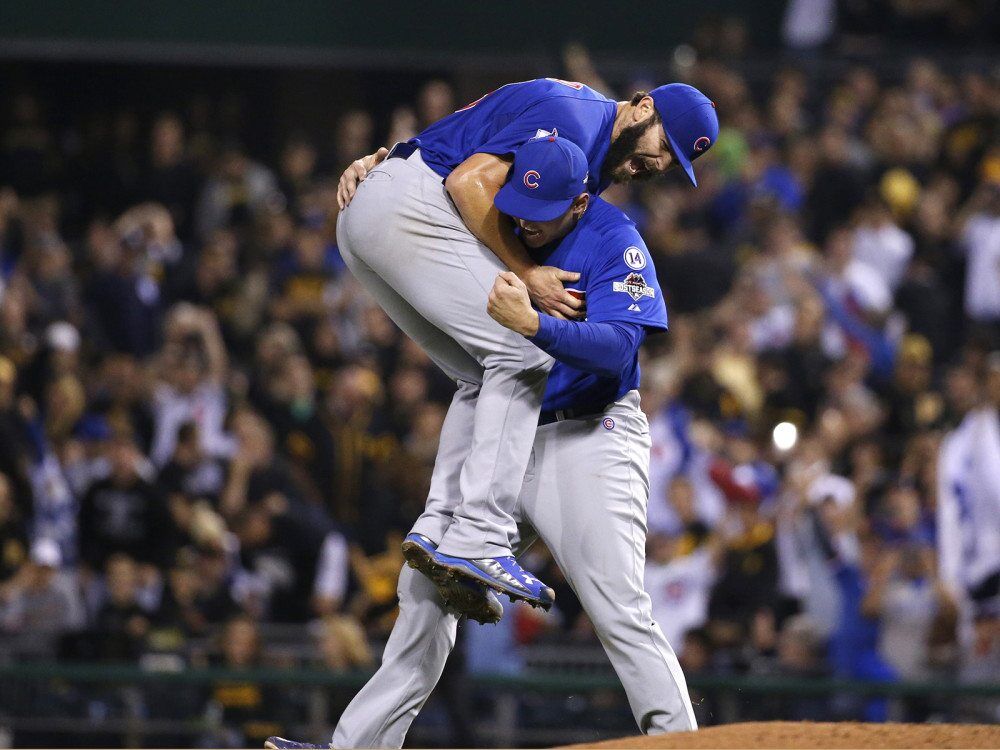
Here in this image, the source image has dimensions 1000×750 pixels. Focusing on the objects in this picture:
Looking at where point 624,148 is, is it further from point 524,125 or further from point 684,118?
point 524,125

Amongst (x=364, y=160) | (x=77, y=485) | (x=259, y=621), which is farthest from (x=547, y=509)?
(x=77, y=485)

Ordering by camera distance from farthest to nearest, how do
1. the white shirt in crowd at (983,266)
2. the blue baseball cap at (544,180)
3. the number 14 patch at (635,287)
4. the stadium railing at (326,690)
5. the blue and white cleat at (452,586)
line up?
the white shirt in crowd at (983,266) < the stadium railing at (326,690) < the number 14 patch at (635,287) < the blue and white cleat at (452,586) < the blue baseball cap at (544,180)

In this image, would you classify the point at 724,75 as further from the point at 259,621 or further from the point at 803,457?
the point at 259,621

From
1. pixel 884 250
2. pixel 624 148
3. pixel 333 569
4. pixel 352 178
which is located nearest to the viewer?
pixel 624 148

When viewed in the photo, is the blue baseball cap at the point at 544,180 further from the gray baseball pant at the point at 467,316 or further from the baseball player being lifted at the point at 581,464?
the gray baseball pant at the point at 467,316

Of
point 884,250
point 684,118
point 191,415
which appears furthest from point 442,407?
point 684,118

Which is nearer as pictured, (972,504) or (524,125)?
(524,125)

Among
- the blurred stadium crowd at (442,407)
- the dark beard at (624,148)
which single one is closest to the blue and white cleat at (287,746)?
the dark beard at (624,148)
